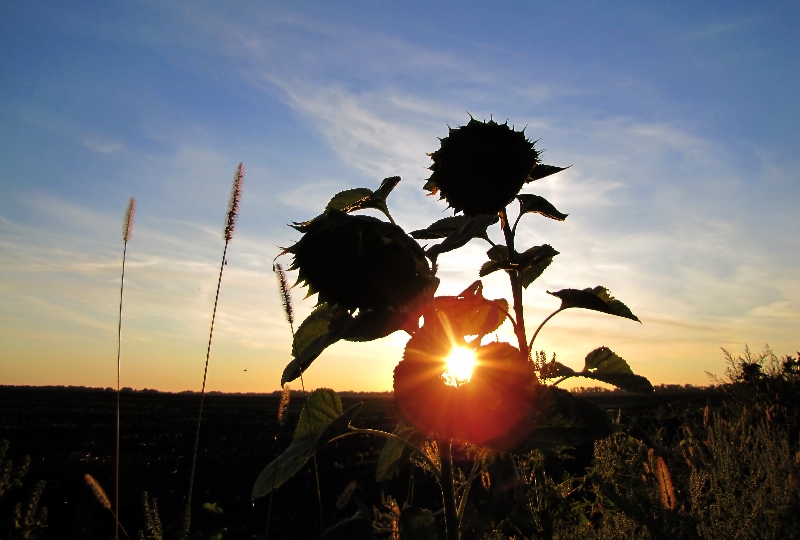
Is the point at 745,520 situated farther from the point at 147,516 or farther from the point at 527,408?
the point at 147,516

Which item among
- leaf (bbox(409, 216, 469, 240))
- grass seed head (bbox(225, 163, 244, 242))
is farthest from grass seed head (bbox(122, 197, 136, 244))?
leaf (bbox(409, 216, 469, 240))

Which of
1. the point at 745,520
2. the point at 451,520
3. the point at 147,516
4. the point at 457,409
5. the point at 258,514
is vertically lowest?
the point at 258,514

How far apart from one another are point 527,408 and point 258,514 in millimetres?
10770

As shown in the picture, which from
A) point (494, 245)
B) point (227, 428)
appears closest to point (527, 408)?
point (494, 245)

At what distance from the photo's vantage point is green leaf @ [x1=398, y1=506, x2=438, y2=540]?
112 cm

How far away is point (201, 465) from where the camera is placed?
15.1m

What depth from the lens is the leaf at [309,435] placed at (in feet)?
3.46

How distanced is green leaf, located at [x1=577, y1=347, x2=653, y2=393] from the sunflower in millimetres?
449

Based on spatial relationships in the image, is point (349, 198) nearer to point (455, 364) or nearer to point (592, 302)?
point (455, 364)

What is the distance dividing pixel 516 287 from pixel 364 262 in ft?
1.87

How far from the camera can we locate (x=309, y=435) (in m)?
1.23

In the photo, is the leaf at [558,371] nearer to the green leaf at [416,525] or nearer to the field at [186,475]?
the green leaf at [416,525]

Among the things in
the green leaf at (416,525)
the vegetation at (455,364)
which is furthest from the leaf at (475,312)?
the green leaf at (416,525)

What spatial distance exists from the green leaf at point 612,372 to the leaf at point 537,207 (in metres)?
0.35
